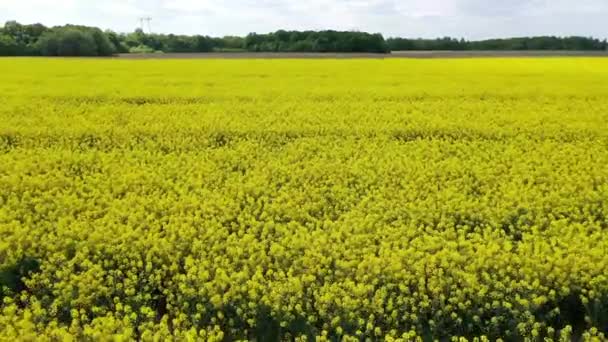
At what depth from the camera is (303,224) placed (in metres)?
8.17

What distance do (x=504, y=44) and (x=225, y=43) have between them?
1054 inches

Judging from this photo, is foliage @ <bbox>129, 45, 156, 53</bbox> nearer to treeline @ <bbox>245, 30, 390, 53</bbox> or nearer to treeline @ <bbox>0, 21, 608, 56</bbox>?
treeline @ <bbox>0, 21, 608, 56</bbox>

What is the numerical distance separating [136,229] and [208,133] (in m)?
6.42

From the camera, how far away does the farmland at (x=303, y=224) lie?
5.91 metres

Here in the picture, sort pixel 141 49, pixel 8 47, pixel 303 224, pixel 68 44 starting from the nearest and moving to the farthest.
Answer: pixel 303 224 < pixel 8 47 < pixel 68 44 < pixel 141 49

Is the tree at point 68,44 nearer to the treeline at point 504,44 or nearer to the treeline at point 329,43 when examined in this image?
the treeline at point 329,43

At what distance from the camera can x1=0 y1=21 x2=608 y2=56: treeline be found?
46.0 metres

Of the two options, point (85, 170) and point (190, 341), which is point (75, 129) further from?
point (190, 341)

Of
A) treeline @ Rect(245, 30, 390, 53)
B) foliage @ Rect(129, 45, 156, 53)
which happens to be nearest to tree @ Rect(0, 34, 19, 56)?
foliage @ Rect(129, 45, 156, 53)

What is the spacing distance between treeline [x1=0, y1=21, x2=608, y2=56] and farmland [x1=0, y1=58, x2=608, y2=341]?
32527 mm

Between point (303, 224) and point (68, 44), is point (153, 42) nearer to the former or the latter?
point (68, 44)

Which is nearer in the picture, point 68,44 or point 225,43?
point 68,44

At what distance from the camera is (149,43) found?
211 ft

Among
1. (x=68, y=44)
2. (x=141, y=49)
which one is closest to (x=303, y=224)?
(x=68, y=44)
